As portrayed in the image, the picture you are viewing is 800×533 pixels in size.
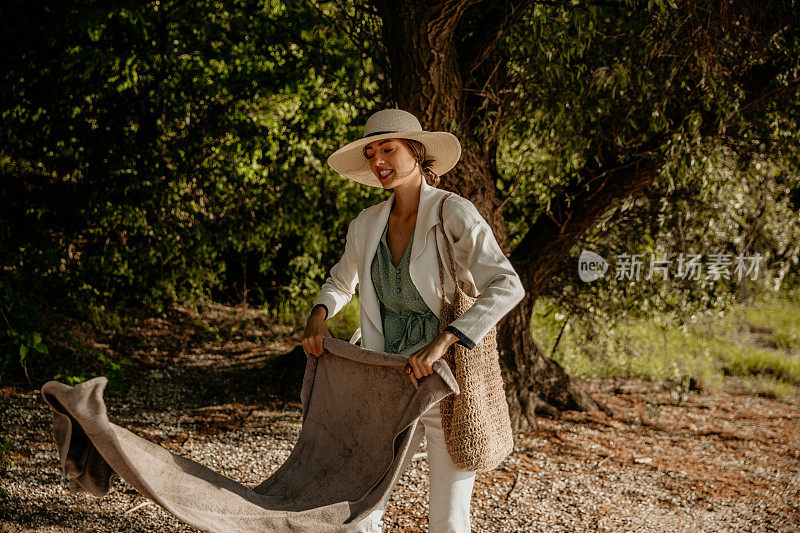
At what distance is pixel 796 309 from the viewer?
9484 mm

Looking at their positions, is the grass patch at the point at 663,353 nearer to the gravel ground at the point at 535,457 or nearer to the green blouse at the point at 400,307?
the gravel ground at the point at 535,457

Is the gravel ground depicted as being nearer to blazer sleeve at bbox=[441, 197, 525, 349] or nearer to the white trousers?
the white trousers

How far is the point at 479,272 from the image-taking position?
2.22 meters

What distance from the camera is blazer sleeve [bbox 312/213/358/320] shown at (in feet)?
8.43

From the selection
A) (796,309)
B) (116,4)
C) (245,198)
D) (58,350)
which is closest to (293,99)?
(245,198)

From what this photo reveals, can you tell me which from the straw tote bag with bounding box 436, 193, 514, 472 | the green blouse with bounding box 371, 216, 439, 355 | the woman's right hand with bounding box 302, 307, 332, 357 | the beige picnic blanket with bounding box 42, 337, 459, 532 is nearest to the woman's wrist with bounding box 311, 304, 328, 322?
the woman's right hand with bounding box 302, 307, 332, 357

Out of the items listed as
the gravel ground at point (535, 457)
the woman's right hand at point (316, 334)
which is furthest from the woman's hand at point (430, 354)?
the gravel ground at point (535, 457)

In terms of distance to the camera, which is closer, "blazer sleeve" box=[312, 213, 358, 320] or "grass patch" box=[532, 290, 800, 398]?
"blazer sleeve" box=[312, 213, 358, 320]

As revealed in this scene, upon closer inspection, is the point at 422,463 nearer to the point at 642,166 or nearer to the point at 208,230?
the point at 642,166

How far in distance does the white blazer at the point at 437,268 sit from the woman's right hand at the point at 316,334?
0.20 feet

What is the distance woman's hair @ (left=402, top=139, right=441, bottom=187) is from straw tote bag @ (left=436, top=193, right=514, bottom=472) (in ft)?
0.79

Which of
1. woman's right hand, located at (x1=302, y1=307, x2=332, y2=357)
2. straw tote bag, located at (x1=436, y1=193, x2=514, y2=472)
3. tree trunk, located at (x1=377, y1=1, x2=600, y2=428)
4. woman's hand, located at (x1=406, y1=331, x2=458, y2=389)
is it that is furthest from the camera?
tree trunk, located at (x1=377, y1=1, x2=600, y2=428)

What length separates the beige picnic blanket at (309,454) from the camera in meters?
1.80

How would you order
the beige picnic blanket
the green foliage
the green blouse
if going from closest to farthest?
the beige picnic blanket < the green blouse < the green foliage
